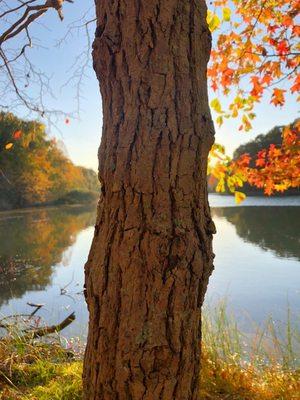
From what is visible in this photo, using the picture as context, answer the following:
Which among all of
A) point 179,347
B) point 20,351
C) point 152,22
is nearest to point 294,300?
point 20,351

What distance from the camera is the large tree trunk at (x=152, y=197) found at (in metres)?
1.20

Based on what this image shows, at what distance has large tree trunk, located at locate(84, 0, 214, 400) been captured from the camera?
3.95ft

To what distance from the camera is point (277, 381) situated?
2.21m

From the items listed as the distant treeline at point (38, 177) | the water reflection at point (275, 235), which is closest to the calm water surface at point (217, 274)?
the water reflection at point (275, 235)

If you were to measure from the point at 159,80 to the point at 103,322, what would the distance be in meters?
0.83

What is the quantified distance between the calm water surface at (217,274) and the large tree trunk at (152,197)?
8.75 feet

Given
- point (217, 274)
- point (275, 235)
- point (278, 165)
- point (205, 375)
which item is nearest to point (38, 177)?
point (275, 235)

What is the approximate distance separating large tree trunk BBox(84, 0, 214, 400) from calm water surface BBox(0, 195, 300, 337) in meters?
2.67

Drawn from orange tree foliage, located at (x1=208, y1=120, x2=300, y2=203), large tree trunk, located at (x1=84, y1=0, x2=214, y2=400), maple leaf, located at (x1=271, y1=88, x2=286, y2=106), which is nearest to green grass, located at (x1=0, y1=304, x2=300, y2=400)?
large tree trunk, located at (x1=84, y1=0, x2=214, y2=400)

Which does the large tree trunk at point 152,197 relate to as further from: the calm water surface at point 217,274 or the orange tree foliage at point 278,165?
the calm water surface at point 217,274

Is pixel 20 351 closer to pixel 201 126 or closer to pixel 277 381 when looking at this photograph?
pixel 277 381

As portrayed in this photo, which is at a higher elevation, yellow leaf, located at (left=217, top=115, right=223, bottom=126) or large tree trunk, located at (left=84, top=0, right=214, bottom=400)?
yellow leaf, located at (left=217, top=115, right=223, bottom=126)

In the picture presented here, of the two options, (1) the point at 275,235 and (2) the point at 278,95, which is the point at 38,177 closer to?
(1) the point at 275,235

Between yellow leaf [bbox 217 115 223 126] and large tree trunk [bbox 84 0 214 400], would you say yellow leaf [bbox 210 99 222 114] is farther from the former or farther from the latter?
large tree trunk [bbox 84 0 214 400]
